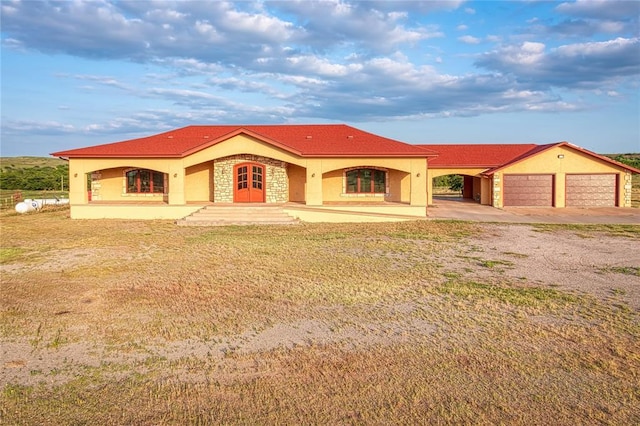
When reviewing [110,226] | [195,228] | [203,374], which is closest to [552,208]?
[195,228]

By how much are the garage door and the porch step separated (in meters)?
13.5

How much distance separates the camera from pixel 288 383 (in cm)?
537

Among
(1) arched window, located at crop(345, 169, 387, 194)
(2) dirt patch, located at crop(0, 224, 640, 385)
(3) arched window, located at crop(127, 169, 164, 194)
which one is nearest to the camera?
(2) dirt patch, located at crop(0, 224, 640, 385)

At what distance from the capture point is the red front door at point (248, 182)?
24.9 metres

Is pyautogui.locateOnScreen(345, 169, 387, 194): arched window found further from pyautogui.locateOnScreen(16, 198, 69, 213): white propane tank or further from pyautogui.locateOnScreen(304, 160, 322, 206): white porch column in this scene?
pyautogui.locateOnScreen(16, 198, 69, 213): white propane tank

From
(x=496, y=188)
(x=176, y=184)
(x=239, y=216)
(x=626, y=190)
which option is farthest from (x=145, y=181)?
(x=626, y=190)

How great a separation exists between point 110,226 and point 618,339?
1825 cm

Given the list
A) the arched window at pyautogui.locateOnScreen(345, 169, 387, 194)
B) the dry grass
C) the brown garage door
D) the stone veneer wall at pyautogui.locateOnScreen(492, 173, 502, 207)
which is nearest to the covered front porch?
the arched window at pyautogui.locateOnScreen(345, 169, 387, 194)

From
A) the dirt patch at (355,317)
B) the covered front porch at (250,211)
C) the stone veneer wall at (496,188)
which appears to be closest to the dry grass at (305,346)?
the dirt patch at (355,317)

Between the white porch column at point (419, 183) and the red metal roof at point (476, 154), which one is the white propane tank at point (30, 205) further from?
the red metal roof at point (476, 154)

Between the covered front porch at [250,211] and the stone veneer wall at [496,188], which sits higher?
the stone veneer wall at [496,188]

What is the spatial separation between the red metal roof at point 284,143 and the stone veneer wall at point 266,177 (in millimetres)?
1234

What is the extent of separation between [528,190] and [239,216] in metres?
16.4

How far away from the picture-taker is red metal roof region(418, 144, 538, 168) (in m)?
30.3
